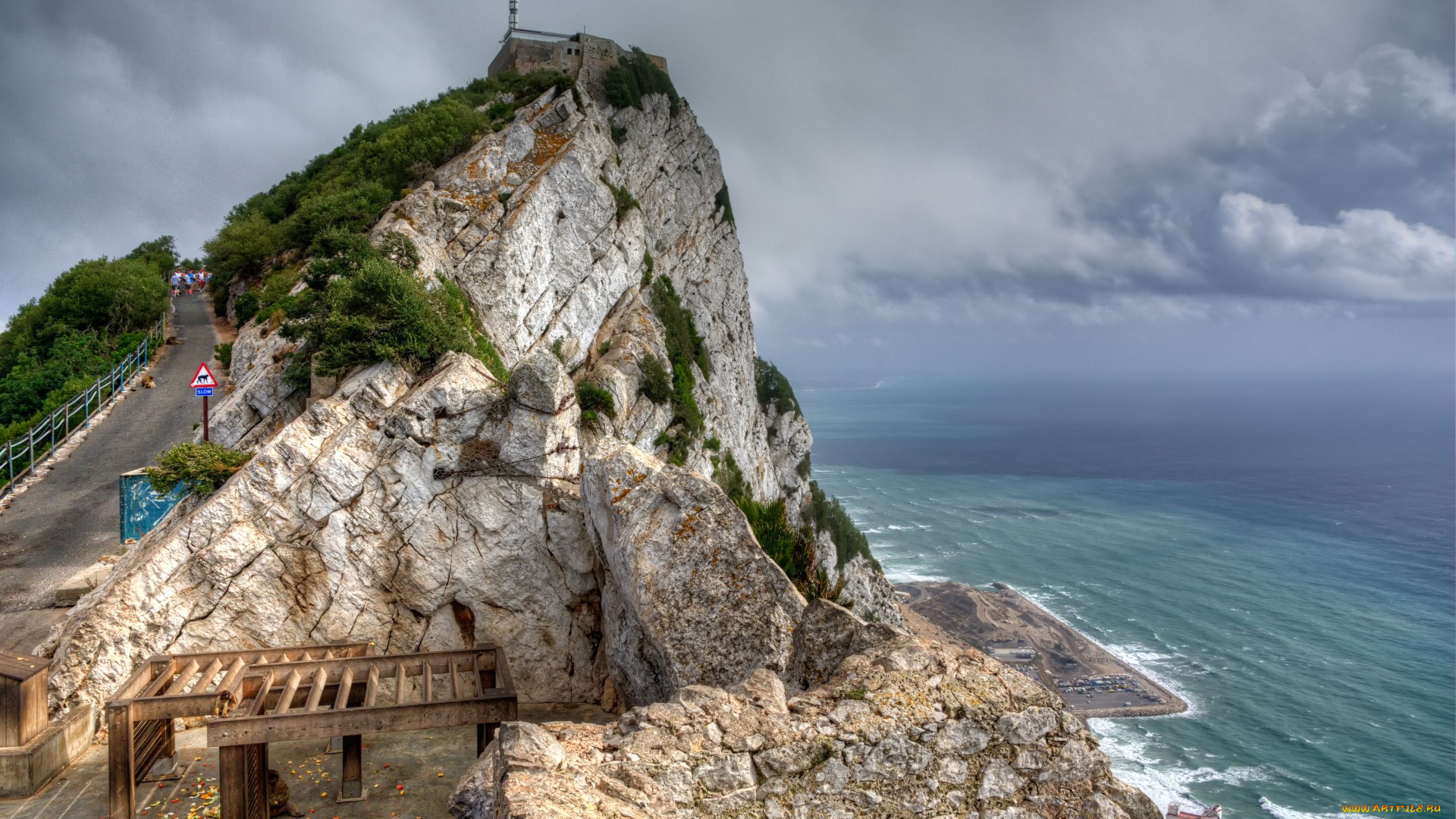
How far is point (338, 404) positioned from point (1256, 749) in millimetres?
49908

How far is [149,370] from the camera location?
27.3 meters

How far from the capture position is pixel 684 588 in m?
9.08

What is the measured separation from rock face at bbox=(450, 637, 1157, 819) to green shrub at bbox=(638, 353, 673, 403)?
17458 millimetres

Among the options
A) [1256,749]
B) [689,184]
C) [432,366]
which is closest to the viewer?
[432,366]

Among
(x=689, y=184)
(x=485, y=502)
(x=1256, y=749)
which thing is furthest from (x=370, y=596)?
(x=1256, y=749)

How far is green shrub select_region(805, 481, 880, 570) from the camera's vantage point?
49156 mm

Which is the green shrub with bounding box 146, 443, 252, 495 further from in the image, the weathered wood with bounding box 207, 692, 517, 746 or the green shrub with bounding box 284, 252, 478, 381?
the weathered wood with bounding box 207, 692, 517, 746

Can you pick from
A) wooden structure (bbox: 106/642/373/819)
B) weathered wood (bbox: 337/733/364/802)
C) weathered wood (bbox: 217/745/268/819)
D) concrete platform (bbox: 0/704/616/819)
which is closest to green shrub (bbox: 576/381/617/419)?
wooden structure (bbox: 106/642/373/819)

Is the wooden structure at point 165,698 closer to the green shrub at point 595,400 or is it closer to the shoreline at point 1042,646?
the green shrub at point 595,400

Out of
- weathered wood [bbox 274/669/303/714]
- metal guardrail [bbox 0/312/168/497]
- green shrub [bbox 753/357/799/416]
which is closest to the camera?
weathered wood [bbox 274/669/303/714]

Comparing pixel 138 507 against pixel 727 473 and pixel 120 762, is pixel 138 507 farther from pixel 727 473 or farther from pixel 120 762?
pixel 727 473

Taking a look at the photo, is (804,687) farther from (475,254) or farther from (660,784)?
(475,254)

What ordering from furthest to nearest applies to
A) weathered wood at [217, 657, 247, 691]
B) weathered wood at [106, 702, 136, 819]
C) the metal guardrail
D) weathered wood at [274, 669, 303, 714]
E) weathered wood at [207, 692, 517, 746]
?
the metal guardrail
weathered wood at [217, 657, 247, 691]
weathered wood at [274, 669, 303, 714]
weathered wood at [106, 702, 136, 819]
weathered wood at [207, 692, 517, 746]

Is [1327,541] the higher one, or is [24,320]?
[24,320]
